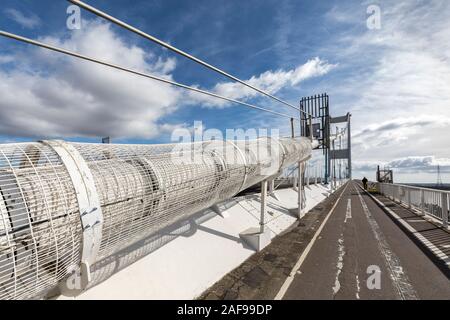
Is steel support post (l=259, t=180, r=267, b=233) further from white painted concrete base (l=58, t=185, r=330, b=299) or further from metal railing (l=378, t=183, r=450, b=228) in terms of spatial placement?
metal railing (l=378, t=183, r=450, b=228)

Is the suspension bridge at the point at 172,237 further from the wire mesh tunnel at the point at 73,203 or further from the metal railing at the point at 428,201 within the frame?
the metal railing at the point at 428,201

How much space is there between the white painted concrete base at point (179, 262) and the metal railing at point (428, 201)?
28.5ft

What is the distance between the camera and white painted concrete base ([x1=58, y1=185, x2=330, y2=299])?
147 inches

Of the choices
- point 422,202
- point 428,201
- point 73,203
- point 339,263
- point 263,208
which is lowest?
point 339,263

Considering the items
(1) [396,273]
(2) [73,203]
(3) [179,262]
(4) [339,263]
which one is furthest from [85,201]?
(1) [396,273]

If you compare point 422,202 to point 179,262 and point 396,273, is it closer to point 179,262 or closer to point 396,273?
point 396,273

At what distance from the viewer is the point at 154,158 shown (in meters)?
3.96

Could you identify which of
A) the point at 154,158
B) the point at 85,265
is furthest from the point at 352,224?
the point at 85,265

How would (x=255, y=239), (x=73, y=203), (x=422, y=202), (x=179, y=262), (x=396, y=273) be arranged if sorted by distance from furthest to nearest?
(x=422, y=202) → (x=255, y=239) → (x=396, y=273) → (x=179, y=262) → (x=73, y=203)

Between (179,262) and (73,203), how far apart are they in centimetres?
279

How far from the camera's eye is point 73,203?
2.41 m

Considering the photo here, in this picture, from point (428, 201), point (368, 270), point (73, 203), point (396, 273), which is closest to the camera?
point (73, 203)

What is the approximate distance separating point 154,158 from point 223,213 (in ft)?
13.2
